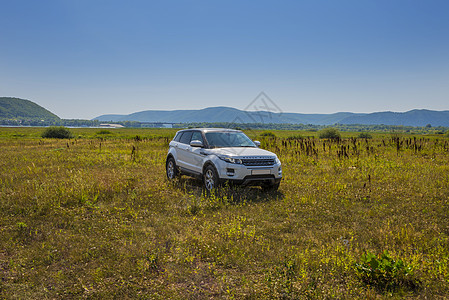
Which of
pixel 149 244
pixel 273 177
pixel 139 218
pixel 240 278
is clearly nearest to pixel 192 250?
pixel 149 244

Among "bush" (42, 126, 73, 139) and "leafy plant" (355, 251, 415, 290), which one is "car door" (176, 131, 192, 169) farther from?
"bush" (42, 126, 73, 139)

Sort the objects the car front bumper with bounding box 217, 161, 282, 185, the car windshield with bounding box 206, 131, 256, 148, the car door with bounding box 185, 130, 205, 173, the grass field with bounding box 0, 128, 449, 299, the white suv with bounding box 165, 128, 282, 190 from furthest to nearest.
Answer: the car windshield with bounding box 206, 131, 256, 148
the car door with bounding box 185, 130, 205, 173
the white suv with bounding box 165, 128, 282, 190
the car front bumper with bounding box 217, 161, 282, 185
the grass field with bounding box 0, 128, 449, 299

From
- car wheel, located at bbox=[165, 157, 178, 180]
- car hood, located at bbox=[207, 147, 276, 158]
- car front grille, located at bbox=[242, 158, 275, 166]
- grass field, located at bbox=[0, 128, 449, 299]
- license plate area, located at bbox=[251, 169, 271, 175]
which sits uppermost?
car hood, located at bbox=[207, 147, 276, 158]

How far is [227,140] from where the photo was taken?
10.4 meters

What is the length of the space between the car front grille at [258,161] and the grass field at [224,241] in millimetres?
1003

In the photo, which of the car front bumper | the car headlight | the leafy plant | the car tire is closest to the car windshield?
the car headlight

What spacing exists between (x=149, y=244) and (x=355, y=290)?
350 centimetres

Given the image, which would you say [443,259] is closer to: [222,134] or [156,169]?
[222,134]

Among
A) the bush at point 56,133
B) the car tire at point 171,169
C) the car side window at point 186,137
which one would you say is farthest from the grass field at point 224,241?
the bush at point 56,133

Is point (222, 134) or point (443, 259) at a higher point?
point (222, 134)

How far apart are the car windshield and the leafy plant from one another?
255 inches

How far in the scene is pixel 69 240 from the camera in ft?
18.6

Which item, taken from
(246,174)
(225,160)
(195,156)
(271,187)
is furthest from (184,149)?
(271,187)

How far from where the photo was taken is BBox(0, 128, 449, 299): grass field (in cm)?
399
